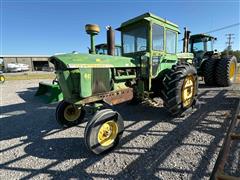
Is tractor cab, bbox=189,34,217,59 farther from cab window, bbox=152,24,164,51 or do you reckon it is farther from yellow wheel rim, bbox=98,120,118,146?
yellow wheel rim, bbox=98,120,118,146

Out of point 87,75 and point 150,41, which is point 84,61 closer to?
point 87,75

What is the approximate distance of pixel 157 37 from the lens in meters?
4.20

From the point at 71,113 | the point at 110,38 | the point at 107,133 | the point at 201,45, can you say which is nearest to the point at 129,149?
the point at 107,133

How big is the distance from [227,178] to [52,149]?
9.02ft

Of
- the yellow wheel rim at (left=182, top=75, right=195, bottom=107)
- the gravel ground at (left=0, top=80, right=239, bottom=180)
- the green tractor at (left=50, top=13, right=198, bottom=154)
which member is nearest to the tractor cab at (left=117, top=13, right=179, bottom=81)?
the green tractor at (left=50, top=13, right=198, bottom=154)

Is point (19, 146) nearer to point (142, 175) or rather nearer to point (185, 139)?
point (142, 175)

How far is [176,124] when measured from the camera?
3.98m

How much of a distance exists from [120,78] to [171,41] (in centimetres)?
207

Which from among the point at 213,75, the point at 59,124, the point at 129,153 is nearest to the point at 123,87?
the point at 129,153

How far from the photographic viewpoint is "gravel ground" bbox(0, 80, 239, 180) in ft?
7.92

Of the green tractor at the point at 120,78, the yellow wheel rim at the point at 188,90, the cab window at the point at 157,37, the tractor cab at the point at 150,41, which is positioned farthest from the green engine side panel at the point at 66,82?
the yellow wheel rim at the point at 188,90

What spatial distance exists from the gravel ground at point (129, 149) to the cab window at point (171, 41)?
71.7 inches

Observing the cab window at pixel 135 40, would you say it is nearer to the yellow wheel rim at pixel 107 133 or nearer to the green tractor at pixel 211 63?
the yellow wheel rim at pixel 107 133

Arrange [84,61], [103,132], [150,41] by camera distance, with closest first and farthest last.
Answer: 1. [103,132]
2. [84,61]
3. [150,41]
